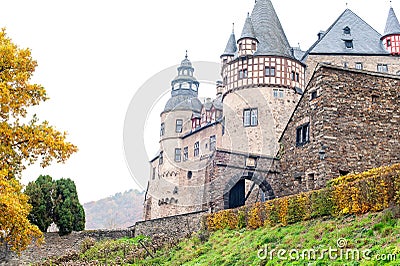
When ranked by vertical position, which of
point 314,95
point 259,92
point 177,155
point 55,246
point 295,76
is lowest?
point 55,246

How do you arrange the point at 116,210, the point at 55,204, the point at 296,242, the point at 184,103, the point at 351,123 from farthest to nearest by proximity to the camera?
the point at 116,210, the point at 184,103, the point at 55,204, the point at 351,123, the point at 296,242

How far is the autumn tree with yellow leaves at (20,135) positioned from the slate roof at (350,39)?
27420mm

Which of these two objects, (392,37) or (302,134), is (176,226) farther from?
(392,37)

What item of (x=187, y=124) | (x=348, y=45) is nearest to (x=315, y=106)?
(x=348, y=45)

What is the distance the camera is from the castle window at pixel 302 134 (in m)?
21.5

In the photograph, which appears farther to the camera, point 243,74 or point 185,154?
point 185,154

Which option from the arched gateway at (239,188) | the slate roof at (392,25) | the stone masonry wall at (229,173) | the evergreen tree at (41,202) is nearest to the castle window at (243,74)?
the stone masonry wall at (229,173)

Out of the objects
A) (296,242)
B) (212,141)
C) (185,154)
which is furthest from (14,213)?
(185,154)

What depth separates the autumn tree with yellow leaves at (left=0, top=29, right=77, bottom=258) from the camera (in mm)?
12984

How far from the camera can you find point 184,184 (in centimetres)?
4322

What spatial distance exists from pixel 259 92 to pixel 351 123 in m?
12.6

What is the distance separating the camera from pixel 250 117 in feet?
109

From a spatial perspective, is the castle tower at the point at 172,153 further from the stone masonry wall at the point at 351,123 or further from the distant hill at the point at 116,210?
the distant hill at the point at 116,210

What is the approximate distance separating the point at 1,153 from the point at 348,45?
103 feet
